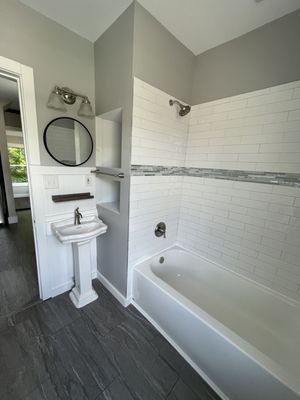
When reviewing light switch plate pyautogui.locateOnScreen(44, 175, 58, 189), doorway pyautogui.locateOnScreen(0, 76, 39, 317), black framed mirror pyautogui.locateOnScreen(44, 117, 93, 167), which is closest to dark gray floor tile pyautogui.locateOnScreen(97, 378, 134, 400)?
doorway pyautogui.locateOnScreen(0, 76, 39, 317)

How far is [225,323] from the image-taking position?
1.55m

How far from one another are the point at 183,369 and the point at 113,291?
3.08 feet

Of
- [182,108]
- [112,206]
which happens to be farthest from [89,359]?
[182,108]

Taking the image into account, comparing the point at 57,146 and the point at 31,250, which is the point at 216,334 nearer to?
the point at 57,146

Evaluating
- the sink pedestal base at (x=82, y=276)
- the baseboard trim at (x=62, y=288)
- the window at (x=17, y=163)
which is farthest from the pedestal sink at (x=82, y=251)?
the window at (x=17, y=163)

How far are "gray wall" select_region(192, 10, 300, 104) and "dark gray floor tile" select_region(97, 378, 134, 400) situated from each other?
249 centimetres

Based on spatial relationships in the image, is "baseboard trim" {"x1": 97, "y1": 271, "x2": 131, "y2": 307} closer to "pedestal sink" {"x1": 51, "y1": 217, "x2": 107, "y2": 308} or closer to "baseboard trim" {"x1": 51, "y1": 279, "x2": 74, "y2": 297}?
"pedestal sink" {"x1": 51, "y1": 217, "x2": 107, "y2": 308}

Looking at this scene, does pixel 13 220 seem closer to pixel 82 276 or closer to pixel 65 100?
pixel 82 276

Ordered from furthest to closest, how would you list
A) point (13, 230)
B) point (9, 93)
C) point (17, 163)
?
point (17, 163)
point (13, 230)
point (9, 93)

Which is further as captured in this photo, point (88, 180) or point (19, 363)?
point (88, 180)

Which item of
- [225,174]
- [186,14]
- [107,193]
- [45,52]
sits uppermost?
[186,14]

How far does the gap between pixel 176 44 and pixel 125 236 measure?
74.1 inches

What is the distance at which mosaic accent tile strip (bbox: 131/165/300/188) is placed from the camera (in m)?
1.35

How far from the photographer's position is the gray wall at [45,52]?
1251 millimetres
